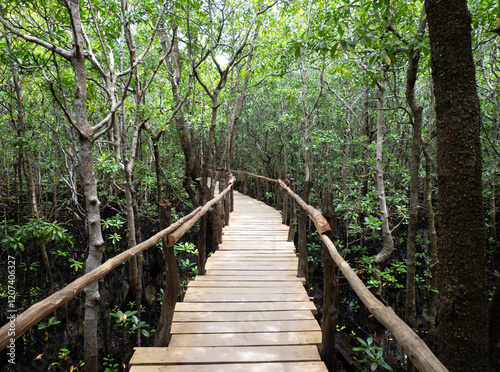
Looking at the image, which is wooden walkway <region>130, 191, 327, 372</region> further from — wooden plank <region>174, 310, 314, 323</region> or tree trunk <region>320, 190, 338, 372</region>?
tree trunk <region>320, 190, 338, 372</region>

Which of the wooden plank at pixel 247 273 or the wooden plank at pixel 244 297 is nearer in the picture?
the wooden plank at pixel 244 297

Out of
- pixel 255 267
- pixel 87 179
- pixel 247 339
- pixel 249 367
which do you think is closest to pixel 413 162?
pixel 255 267

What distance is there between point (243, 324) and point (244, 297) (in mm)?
618

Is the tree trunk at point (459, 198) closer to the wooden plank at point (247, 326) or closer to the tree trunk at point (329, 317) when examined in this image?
the tree trunk at point (329, 317)

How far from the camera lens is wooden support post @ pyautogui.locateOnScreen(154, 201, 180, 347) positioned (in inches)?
102

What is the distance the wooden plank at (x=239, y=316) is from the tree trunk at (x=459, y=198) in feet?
5.21

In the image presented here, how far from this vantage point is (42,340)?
6211 mm

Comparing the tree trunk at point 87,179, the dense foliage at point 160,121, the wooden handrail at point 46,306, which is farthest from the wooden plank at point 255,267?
the wooden handrail at point 46,306

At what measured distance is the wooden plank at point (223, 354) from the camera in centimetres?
227

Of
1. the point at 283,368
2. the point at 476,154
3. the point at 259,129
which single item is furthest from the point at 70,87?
the point at 259,129

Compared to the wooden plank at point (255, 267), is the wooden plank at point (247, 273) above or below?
below

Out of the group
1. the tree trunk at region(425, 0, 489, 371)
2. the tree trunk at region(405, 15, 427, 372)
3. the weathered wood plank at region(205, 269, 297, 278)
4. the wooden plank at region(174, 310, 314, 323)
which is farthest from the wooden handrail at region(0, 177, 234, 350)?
the tree trunk at region(405, 15, 427, 372)

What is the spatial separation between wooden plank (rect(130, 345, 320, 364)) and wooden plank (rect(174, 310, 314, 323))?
0.47 meters

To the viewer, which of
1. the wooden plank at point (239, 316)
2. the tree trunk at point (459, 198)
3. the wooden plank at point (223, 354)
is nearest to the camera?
the tree trunk at point (459, 198)
